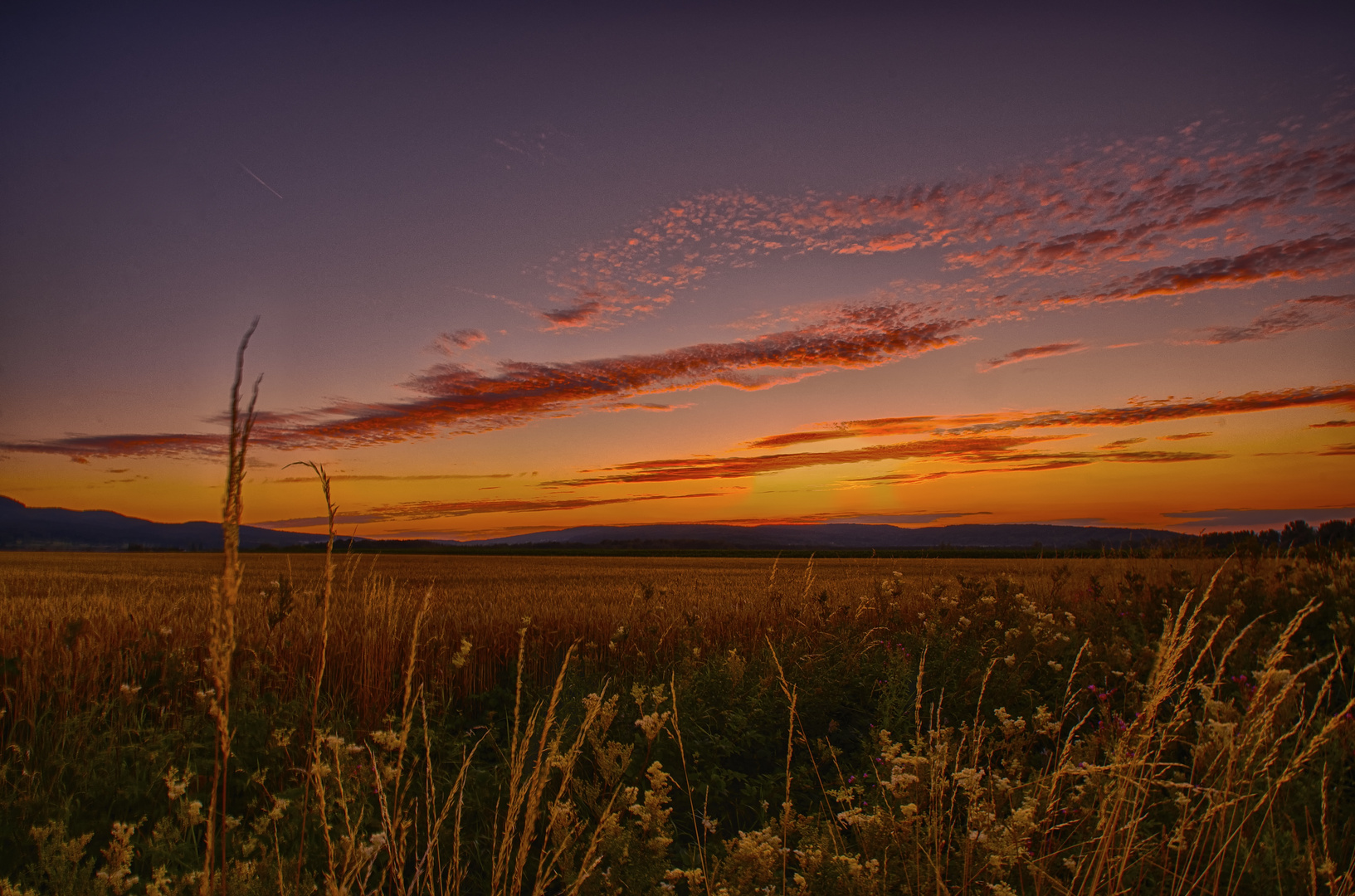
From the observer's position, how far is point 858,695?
6246mm

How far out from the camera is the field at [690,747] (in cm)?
259

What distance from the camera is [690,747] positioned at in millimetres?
5012

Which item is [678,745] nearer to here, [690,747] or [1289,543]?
[690,747]

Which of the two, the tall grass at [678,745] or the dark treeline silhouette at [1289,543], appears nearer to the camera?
the tall grass at [678,745]

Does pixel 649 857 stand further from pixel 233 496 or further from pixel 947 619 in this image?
pixel 947 619

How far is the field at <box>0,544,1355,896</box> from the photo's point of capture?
8.49ft

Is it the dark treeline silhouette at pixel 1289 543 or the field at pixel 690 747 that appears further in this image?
the dark treeline silhouette at pixel 1289 543

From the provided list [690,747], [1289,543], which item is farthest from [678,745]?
[1289,543]

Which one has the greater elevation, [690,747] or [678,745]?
[678,745]

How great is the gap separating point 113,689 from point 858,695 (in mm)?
6161

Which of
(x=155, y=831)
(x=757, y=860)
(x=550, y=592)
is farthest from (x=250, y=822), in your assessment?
(x=550, y=592)

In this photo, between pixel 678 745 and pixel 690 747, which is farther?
pixel 690 747

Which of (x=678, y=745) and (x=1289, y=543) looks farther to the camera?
(x=1289, y=543)

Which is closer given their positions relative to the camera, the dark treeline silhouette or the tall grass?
the tall grass
